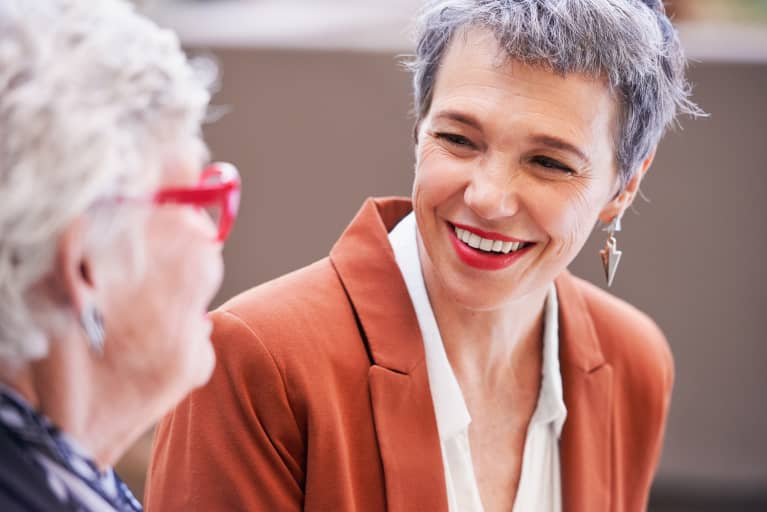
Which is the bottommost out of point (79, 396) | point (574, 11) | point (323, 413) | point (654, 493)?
point (654, 493)

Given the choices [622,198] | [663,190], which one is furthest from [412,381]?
[663,190]

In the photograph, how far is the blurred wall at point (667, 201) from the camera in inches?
141

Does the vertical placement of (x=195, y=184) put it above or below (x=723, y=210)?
above

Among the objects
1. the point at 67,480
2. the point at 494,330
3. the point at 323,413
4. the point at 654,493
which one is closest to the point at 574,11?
the point at 494,330

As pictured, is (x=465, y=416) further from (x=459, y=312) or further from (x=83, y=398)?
(x=83, y=398)

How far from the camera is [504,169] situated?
5.18 ft

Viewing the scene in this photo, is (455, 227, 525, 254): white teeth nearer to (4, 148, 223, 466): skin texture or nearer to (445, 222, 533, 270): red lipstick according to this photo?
(445, 222, 533, 270): red lipstick

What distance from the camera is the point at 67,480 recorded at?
1.08 metres

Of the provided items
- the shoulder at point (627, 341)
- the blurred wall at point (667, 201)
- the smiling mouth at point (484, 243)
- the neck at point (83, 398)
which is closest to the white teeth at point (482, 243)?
the smiling mouth at point (484, 243)

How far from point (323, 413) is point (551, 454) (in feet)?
1.63

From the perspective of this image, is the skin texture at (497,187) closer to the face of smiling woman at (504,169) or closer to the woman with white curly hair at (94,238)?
the face of smiling woman at (504,169)

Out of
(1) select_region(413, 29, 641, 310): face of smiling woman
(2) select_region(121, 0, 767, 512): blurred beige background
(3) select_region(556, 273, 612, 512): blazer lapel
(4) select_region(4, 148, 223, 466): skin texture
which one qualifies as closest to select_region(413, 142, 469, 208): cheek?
(1) select_region(413, 29, 641, 310): face of smiling woman

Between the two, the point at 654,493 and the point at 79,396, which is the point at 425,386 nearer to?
the point at 79,396

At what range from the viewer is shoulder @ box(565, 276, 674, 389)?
1939 millimetres
